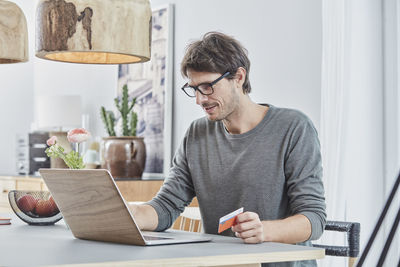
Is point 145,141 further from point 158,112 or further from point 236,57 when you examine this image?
point 236,57

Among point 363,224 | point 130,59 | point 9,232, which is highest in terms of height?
point 130,59

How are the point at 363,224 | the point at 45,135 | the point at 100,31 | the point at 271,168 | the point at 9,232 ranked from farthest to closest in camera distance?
the point at 45,135 → the point at 363,224 → the point at 271,168 → the point at 9,232 → the point at 100,31

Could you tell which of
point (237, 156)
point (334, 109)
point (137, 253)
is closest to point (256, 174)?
point (237, 156)

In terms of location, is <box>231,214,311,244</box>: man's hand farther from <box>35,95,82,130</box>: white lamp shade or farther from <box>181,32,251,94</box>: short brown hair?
<box>35,95,82,130</box>: white lamp shade

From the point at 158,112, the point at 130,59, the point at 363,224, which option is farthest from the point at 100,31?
the point at 158,112

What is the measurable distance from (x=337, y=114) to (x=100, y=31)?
1671mm

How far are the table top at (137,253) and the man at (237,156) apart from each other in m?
0.37

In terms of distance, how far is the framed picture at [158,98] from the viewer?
4461mm

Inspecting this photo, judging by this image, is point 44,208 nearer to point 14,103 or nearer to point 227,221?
point 227,221

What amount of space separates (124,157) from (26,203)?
207 centimetres

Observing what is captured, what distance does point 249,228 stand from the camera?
1.67m

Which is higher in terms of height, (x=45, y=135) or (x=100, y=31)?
(x=100, y=31)

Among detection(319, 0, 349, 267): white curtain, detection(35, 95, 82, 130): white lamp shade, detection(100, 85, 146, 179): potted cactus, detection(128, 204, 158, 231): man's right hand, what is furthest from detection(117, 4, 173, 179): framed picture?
detection(128, 204, 158, 231): man's right hand

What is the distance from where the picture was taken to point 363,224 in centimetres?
314
